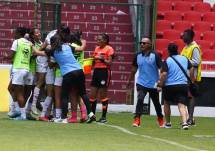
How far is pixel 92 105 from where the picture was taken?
1812cm

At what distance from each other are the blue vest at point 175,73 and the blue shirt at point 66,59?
6.38ft

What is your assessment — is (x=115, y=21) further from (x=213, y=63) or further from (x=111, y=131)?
(x=111, y=131)

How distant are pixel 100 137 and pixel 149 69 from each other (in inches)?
143

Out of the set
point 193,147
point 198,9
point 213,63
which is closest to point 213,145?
point 193,147

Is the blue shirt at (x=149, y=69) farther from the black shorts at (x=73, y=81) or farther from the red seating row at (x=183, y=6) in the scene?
the red seating row at (x=183, y=6)

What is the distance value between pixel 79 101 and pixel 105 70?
964 mm

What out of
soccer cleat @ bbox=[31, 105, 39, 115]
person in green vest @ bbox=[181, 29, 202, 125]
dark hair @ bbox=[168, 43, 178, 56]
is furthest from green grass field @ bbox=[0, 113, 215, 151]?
soccer cleat @ bbox=[31, 105, 39, 115]

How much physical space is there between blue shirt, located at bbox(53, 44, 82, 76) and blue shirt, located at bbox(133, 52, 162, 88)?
4.31 ft

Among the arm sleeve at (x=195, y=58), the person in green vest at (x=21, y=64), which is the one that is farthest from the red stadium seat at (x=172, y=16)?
the person in green vest at (x=21, y=64)

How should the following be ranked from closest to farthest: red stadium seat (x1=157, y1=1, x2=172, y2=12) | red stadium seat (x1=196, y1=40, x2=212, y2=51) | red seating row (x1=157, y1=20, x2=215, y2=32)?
red stadium seat (x1=196, y1=40, x2=212, y2=51) → red seating row (x1=157, y1=20, x2=215, y2=32) → red stadium seat (x1=157, y1=1, x2=172, y2=12)

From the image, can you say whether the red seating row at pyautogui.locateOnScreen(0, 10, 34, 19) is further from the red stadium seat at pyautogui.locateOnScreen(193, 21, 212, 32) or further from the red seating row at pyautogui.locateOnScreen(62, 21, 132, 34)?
the red stadium seat at pyautogui.locateOnScreen(193, 21, 212, 32)

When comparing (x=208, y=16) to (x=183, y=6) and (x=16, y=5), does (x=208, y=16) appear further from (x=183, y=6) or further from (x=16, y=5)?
(x=16, y=5)

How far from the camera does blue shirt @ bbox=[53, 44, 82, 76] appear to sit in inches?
662

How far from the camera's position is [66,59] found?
16.8 metres
